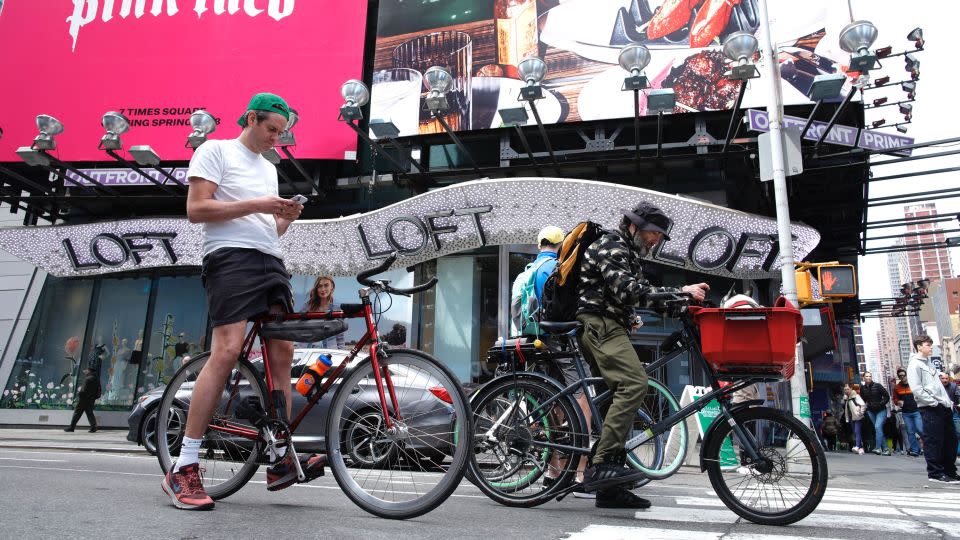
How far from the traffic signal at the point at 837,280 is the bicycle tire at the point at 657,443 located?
525cm

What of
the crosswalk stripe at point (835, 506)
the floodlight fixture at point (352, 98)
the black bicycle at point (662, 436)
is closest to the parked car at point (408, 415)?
the black bicycle at point (662, 436)

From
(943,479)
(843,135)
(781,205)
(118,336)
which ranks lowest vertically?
(943,479)

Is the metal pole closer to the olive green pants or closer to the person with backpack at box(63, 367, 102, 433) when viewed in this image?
the olive green pants

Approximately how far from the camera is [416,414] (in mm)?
3062

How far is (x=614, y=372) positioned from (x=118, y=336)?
1585 centimetres

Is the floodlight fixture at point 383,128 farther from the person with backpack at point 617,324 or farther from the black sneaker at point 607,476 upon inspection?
the black sneaker at point 607,476

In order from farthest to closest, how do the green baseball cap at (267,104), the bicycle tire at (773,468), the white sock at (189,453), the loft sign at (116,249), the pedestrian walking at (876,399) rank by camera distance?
the pedestrian walking at (876,399) → the loft sign at (116,249) → the green baseball cap at (267,104) → the bicycle tire at (773,468) → the white sock at (189,453)

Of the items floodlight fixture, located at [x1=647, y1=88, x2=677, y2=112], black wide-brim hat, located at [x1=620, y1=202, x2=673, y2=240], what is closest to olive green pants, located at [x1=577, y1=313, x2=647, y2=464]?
black wide-brim hat, located at [x1=620, y1=202, x2=673, y2=240]

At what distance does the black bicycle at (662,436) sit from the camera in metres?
3.32

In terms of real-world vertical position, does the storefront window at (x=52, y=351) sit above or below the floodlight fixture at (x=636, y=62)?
below

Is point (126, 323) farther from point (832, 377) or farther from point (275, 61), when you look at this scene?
point (832, 377)

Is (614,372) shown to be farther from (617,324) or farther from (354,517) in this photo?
(354,517)

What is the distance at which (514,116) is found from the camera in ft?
38.8

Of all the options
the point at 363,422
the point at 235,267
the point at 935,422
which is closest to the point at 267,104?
the point at 235,267
